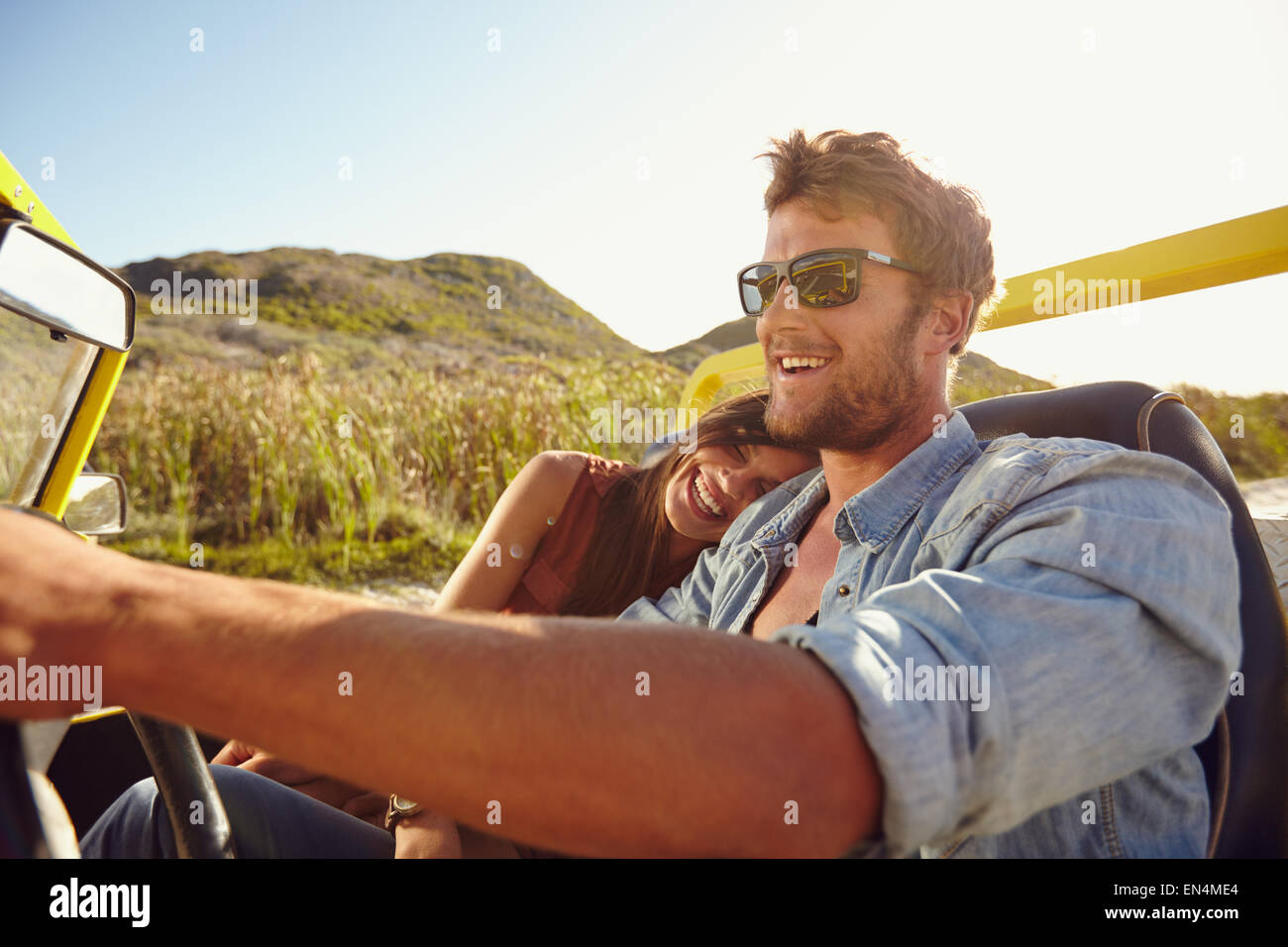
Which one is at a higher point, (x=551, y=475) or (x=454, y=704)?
(x=551, y=475)

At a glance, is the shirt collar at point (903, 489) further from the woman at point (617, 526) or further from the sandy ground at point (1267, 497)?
the woman at point (617, 526)

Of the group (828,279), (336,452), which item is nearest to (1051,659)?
(828,279)

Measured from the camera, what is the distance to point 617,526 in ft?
8.91

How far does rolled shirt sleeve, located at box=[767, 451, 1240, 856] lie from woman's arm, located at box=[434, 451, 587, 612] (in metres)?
1.75

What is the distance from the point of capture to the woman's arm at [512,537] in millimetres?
2541

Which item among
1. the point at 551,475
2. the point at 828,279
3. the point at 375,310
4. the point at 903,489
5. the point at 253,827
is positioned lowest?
the point at 253,827

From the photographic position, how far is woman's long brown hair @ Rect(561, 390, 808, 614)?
2594 mm

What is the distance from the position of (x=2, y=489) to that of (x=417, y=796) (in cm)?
161

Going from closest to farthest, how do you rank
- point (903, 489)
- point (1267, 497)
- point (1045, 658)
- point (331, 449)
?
point (1045, 658) < point (903, 489) < point (1267, 497) < point (331, 449)

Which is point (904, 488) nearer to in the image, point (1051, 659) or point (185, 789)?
point (1051, 659)

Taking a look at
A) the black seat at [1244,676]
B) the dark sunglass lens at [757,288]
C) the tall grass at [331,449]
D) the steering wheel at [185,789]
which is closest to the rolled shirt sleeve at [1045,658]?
the black seat at [1244,676]

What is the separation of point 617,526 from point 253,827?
1.44 metres

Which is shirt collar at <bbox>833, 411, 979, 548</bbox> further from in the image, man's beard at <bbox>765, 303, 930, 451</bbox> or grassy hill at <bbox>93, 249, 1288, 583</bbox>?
grassy hill at <bbox>93, 249, 1288, 583</bbox>

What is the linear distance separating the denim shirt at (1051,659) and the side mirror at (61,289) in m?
1.36
